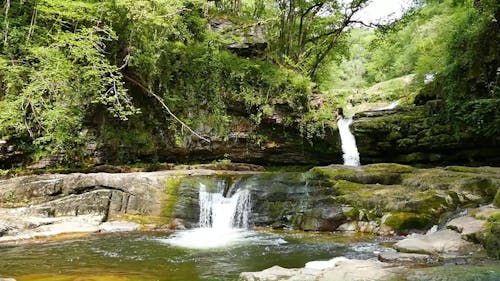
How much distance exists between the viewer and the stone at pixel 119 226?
415 inches

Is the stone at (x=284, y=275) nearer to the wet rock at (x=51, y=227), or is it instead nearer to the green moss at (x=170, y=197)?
the green moss at (x=170, y=197)

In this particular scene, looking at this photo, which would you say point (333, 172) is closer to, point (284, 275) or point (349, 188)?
point (349, 188)

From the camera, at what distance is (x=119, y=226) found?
35.2ft

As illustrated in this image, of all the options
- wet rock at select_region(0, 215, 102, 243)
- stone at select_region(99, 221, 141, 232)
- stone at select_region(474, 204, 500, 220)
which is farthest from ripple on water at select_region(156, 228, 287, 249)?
stone at select_region(474, 204, 500, 220)

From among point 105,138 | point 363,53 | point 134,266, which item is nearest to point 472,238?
point 134,266

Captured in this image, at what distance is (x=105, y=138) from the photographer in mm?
14977

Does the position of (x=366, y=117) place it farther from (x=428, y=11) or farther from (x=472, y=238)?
(x=428, y=11)

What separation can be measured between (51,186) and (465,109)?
12762mm

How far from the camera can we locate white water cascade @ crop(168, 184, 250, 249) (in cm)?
1002

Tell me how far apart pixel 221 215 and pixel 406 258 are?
6208mm

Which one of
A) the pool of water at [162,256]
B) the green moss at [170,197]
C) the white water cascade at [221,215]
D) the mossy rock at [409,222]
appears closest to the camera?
the pool of water at [162,256]

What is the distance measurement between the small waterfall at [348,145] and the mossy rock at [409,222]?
664cm

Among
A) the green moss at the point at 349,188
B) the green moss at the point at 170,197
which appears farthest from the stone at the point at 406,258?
the green moss at the point at 170,197

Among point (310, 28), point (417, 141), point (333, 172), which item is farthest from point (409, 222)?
point (310, 28)
